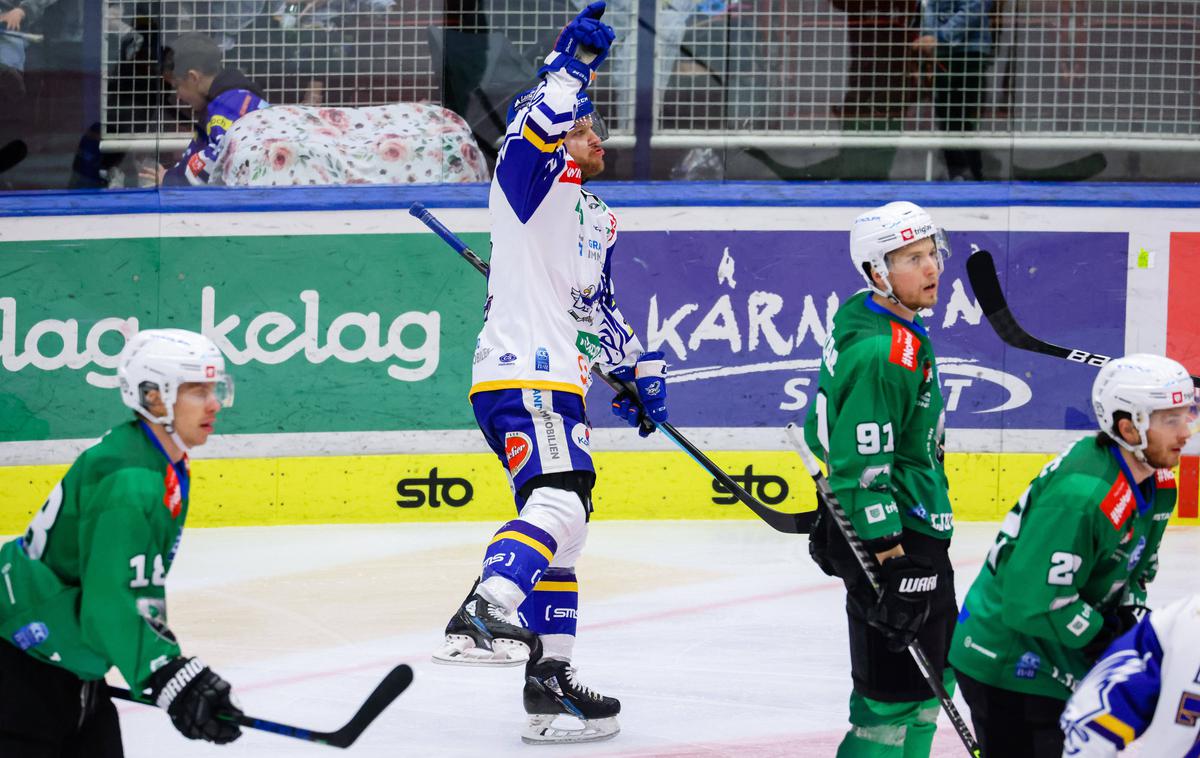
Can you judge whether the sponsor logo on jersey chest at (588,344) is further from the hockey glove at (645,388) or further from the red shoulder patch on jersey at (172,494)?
the red shoulder patch on jersey at (172,494)

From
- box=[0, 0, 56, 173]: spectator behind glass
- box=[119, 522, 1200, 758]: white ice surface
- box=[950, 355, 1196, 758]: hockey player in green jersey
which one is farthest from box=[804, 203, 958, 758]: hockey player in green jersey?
box=[0, 0, 56, 173]: spectator behind glass

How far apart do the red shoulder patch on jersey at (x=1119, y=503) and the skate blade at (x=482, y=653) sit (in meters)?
1.38

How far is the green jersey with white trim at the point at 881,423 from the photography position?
3240mm

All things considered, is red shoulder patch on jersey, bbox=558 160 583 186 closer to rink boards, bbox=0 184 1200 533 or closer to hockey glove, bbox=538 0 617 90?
hockey glove, bbox=538 0 617 90

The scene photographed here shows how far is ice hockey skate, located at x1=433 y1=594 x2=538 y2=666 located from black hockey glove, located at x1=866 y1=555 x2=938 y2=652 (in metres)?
0.81

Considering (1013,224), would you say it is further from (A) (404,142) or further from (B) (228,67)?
(B) (228,67)

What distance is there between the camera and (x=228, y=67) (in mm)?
7223

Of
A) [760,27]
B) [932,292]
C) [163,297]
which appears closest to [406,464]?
[163,297]

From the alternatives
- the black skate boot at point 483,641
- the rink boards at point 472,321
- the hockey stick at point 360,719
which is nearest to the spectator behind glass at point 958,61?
the rink boards at point 472,321

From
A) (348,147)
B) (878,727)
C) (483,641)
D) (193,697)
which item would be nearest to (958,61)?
(348,147)

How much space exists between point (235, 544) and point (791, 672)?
2.56m

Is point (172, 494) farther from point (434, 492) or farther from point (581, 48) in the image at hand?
point (434, 492)

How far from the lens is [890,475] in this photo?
11.0 feet

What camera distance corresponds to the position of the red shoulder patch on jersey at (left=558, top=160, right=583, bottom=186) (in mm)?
4273
